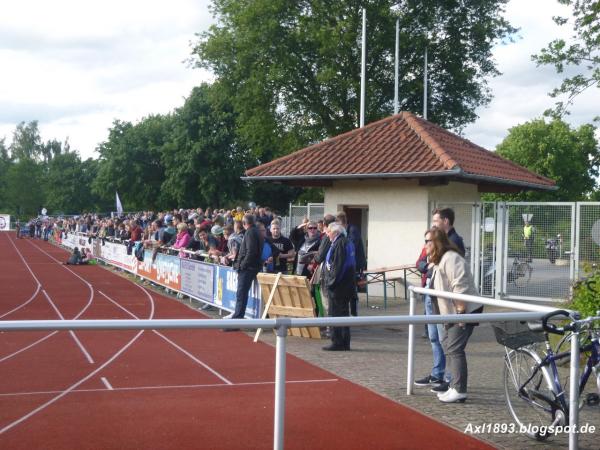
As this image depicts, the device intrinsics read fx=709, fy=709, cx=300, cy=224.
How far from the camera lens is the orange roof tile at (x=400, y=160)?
17.1 metres

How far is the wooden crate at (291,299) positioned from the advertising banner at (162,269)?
6.72 meters

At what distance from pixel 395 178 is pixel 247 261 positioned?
662 cm

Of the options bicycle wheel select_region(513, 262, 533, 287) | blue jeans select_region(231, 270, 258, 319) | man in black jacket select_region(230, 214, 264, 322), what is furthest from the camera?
bicycle wheel select_region(513, 262, 533, 287)

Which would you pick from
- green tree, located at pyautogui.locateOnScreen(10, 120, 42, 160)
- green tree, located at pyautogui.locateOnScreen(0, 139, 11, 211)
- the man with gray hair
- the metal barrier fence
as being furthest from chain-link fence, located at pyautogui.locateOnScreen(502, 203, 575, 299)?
green tree, located at pyautogui.locateOnScreen(10, 120, 42, 160)

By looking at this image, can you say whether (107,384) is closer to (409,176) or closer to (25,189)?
(409,176)

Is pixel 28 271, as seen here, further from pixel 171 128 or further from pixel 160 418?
pixel 171 128

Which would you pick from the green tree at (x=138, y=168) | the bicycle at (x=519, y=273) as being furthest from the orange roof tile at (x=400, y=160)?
the green tree at (x=138, y=168)

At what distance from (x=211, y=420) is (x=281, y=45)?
32097mm

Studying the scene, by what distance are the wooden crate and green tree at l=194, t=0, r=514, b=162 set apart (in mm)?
23419

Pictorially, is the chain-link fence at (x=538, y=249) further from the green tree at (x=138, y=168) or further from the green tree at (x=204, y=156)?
the green tree at (x=138, y=168)

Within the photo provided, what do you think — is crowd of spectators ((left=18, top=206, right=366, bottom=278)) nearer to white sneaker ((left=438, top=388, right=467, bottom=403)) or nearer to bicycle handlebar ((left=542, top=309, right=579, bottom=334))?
white sneaker ((left=438, top=388, right=467, bottom=403))

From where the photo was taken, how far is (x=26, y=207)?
104875 mm

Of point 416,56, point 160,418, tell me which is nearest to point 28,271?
point 416,56

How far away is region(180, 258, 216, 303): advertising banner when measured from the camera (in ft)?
50.1
